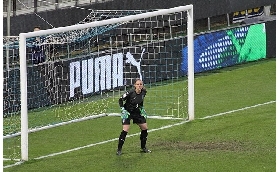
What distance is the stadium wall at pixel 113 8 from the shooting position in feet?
110

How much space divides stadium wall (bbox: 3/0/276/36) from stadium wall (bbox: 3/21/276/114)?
2.05 metres

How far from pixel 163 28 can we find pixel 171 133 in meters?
7.00

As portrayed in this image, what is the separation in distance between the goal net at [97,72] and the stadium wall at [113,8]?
7.98 ft

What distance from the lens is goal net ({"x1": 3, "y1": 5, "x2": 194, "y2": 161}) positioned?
2788 centimetres

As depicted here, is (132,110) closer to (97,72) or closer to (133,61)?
(97,72)

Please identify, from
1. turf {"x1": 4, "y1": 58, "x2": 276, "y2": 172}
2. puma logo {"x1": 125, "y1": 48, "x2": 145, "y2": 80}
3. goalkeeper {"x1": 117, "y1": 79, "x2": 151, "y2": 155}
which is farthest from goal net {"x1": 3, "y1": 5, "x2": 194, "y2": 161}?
goalkeeper {"x1": 117, "y1": 79, "x2": 151, "y2": 155}

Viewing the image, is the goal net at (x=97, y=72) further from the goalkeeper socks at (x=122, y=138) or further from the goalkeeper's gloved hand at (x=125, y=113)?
the goalkeeper's gloved hand at (x=125, y=113)

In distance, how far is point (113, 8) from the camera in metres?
36.9

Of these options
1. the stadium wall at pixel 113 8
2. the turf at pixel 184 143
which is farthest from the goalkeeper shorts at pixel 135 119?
the stadium wall at pixel 113 8

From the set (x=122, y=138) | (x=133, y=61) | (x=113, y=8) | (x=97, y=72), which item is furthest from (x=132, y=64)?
(x=122, y=138)

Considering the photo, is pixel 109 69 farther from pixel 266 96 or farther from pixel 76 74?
pixel 266 96

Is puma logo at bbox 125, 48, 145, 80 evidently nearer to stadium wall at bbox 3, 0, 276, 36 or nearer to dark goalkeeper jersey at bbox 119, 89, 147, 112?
stadium wall at bbox 3, 0, 276, 36

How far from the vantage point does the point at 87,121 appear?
29.1 meters

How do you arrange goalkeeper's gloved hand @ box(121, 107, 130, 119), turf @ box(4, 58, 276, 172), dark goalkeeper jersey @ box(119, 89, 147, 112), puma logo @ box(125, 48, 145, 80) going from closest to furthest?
turf @ box(4, 58, 276, 172) < dark goalkeeper jersey @ box(119, 89, 147, 112) < goalkeeper's gloved hand @ box(121, 107, 130, 119) < puma logo @ box(125, 48, 145, 80)
